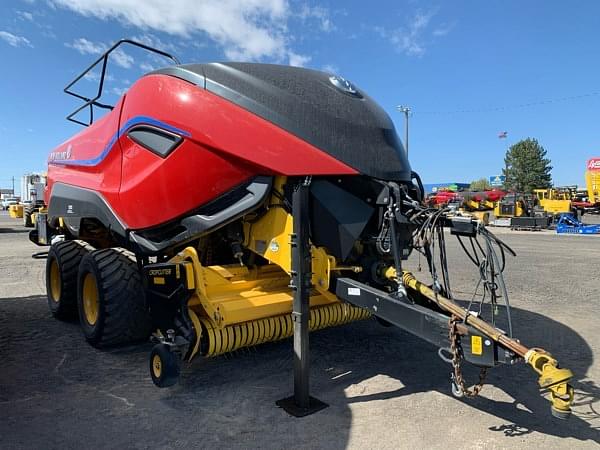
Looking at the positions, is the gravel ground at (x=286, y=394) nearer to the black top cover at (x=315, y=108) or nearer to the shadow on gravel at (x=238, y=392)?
the shadow on gravel at (x=238, y=392)

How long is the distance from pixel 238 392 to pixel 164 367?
0.58 m

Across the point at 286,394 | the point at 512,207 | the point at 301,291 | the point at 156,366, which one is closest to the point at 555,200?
the point at 512,207

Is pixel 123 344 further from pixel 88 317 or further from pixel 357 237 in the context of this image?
pixel 357 237

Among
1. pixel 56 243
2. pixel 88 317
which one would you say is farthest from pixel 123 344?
pixel 56 243

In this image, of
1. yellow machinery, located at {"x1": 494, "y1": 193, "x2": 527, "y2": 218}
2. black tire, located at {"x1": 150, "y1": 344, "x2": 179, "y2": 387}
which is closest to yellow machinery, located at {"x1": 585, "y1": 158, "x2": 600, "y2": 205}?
yellow machinery, located at {"x1": 494, "y1": 193, "x2": 527, "y2": 218}

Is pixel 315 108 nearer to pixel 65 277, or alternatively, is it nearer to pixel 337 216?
pixel 337 216

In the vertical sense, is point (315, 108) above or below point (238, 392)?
above

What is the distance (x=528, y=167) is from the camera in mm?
63719

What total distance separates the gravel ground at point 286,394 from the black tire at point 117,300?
21cm

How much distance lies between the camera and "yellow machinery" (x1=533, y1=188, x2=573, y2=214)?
24.3 metres

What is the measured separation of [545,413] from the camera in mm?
3197

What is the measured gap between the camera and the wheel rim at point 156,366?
11.3ft

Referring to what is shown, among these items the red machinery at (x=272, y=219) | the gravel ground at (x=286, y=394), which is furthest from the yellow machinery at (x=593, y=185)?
the red machinery at (x=272, y=219)

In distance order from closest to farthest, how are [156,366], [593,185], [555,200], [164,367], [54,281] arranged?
1. [164,367]
2. [156,366]
3. [54,281]
4. [555,200]
5. [593,185]
